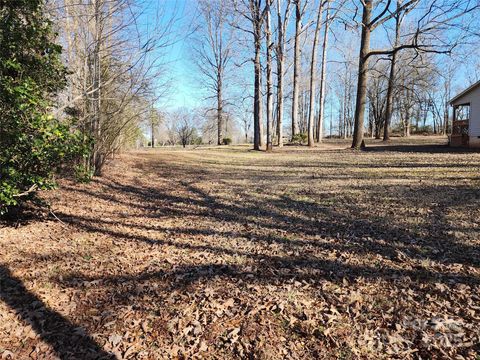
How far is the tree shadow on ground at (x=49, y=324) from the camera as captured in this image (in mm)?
2490

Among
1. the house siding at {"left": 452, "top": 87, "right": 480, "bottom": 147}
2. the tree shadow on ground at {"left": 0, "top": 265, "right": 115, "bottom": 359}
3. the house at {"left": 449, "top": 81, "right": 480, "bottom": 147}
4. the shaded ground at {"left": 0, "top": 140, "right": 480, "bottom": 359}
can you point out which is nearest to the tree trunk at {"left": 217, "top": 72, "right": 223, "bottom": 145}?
the house at {"left": 449, "top": 81, "right": 480, "bottom": 147}

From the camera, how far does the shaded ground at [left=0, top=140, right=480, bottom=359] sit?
8.27 feet

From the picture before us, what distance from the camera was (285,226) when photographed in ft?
16.7

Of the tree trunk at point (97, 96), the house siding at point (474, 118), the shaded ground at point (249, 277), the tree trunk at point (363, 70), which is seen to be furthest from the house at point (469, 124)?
the tree trunk at point (97, 96)

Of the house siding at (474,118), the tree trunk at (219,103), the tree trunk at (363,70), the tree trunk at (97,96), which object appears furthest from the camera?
the tree trunk at (219,103)

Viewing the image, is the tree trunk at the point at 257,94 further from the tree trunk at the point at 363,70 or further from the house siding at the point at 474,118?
the house siding at the point at 474,118

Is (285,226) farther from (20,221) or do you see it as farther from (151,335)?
(20,221)

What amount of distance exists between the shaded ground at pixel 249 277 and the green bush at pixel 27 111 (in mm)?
933

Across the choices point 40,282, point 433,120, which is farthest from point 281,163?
point 433,120

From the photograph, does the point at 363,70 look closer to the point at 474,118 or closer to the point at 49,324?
the point at 474,118

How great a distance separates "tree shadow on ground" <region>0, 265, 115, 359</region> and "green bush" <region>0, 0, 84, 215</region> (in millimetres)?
1305

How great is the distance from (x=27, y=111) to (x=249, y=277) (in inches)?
144

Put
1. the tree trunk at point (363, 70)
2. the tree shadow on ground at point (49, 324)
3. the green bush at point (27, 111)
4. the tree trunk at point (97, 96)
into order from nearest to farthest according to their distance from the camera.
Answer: the tree shadow on ground at point (49, 324) → the green bush at point (27, 111) → the tree trunk at point (97, 96) → the tree trunk at point (363, 70)

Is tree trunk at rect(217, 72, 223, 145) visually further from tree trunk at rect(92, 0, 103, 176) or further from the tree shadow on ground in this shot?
the tree shadow on ground
